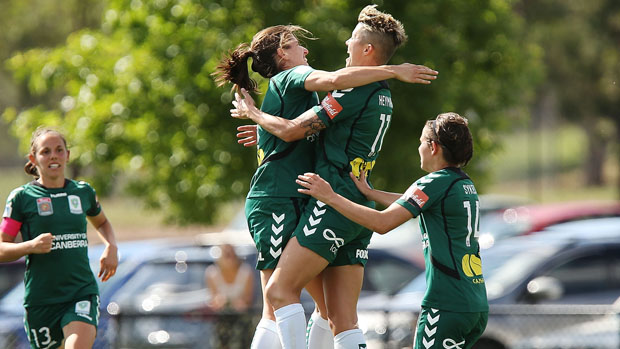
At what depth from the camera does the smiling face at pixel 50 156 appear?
6691mm

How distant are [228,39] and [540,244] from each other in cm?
481

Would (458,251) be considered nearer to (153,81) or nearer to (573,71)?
(153,81)

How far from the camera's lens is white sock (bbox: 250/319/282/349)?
5.25m

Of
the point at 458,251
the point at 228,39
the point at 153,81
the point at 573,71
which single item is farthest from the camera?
the point at 573,71

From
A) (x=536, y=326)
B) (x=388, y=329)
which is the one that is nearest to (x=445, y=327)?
(x=388, y=329)

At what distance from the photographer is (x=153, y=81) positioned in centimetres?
1294

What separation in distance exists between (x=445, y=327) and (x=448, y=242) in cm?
46

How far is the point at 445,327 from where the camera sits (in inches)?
198

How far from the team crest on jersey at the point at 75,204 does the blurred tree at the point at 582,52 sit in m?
34.5

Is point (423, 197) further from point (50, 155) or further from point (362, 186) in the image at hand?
point (50, 155)

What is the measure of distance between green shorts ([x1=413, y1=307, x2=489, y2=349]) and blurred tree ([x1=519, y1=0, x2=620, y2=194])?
35.5 m

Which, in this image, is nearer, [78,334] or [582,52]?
[78,334]

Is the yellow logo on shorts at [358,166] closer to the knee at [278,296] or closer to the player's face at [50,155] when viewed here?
the knee at [278,296]

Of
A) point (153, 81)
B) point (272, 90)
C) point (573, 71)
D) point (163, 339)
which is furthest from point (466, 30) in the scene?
point (573, 71)
